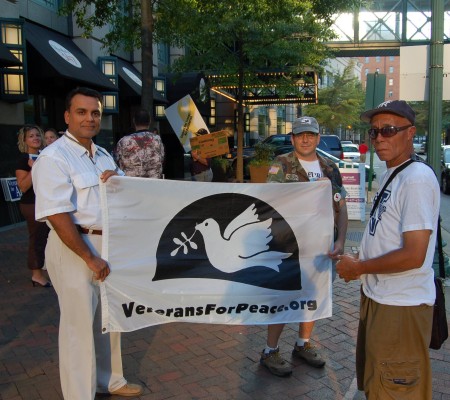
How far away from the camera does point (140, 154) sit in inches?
203

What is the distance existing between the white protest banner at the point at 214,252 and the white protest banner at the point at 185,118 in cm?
702

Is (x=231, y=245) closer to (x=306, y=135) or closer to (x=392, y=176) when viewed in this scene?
(x=306, y=135)

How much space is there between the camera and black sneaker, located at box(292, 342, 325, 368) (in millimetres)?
3873

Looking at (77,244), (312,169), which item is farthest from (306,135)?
(77,244)

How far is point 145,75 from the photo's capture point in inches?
305

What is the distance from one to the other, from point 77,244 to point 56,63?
27.8 feet

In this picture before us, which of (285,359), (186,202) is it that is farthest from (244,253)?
(285,359)

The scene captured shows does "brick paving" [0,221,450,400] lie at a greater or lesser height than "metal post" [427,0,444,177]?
lesser

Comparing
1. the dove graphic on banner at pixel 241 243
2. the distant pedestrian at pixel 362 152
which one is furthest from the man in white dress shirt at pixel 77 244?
the distant pedestrian at pixel 362 152

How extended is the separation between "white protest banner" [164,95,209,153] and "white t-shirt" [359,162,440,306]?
26.3 feet

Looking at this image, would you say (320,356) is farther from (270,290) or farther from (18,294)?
(18,294)

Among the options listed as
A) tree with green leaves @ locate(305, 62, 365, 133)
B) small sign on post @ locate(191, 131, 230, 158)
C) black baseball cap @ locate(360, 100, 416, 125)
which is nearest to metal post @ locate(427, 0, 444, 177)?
black baseball cap @ locate(360, 100, 416, 125)

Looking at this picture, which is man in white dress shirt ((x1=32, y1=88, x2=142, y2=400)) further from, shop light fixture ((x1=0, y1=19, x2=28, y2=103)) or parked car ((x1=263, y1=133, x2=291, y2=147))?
parked car ((x1=263, y1=133, x2=291, y2=147))

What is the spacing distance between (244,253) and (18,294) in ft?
11.8
